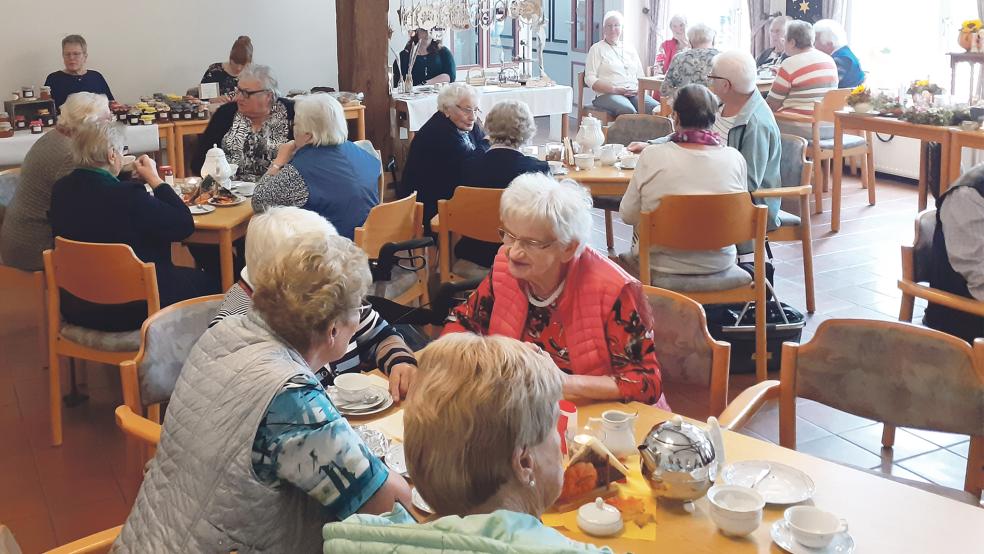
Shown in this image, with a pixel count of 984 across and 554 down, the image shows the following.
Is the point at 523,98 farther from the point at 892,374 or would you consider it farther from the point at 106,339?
the point at 892,374

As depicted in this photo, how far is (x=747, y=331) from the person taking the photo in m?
4.19

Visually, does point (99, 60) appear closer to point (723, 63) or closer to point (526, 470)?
point (723, 63)

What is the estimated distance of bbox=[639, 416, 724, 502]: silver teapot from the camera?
1799mm

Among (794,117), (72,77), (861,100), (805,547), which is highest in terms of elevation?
(72,77)

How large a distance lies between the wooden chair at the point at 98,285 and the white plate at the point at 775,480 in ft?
7.23

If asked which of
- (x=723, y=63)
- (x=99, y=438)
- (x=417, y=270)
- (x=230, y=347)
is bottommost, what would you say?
(x=99, y=438)

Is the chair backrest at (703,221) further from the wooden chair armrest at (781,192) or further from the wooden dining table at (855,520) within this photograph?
the wooden dining table at (855,520)

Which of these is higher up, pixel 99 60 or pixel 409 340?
pixel 99 60

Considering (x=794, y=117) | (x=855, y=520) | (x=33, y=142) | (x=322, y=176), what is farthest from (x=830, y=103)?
(x=855, y=520)

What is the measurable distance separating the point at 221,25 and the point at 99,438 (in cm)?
586

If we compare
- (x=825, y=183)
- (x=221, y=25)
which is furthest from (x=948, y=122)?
(x=221, y=25)

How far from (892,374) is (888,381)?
0.07 ft

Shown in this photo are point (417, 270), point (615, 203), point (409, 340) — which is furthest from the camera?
point (615, 203)

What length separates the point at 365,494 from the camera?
5.88ft
